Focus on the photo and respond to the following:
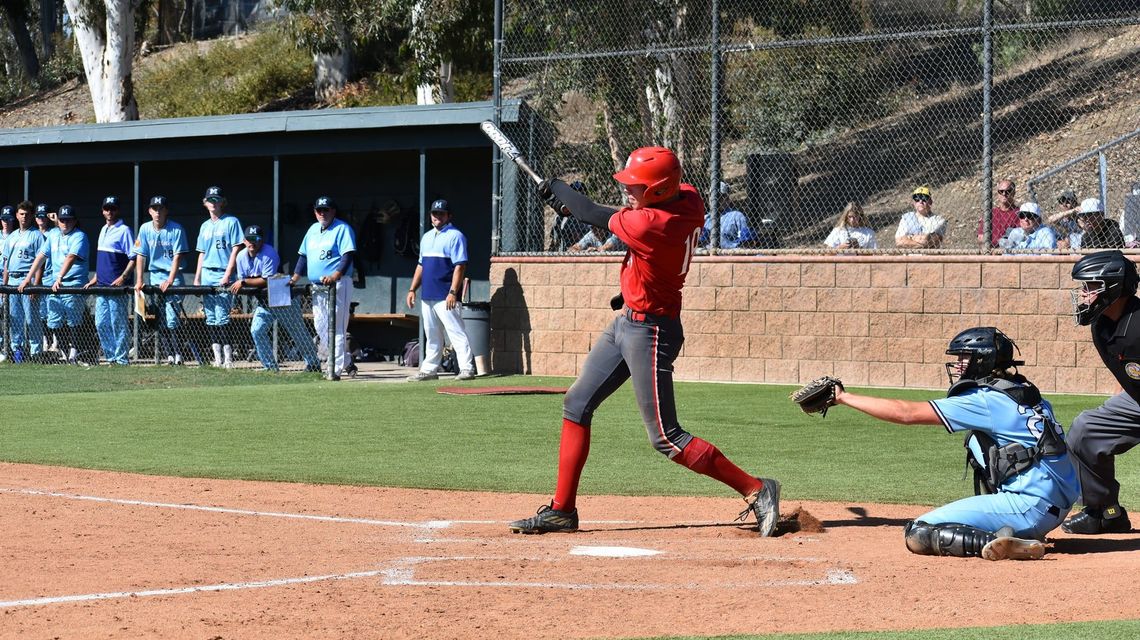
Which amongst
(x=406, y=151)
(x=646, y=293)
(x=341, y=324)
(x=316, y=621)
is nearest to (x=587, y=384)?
(x=646, y=293)

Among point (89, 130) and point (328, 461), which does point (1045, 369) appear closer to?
point (328, 461)

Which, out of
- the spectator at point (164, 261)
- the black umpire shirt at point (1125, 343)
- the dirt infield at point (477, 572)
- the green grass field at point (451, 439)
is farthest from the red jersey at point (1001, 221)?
the spectator at point (164, 261)

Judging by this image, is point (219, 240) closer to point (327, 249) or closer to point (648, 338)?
point (327, 249)

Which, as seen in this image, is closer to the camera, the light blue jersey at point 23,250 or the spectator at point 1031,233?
the spectator at point 1031,233

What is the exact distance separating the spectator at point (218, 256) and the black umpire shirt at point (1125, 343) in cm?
1184

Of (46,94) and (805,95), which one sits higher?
(46,94)

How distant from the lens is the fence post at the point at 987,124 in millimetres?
13477

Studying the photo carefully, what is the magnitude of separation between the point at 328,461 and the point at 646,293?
11.6 ft

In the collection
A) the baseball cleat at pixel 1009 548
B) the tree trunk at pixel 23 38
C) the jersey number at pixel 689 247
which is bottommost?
the baseball cleat at pixel 1009 548

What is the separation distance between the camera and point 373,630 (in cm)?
443

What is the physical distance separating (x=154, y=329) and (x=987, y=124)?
33.6ft

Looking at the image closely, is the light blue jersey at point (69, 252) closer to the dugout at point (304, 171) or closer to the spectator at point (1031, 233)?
the dugout at point (304, 171)

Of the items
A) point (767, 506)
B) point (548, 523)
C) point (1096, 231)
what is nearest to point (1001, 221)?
point (1096, 231)

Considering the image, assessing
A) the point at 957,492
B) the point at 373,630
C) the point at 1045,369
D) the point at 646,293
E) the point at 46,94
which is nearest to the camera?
the point at 373,630
